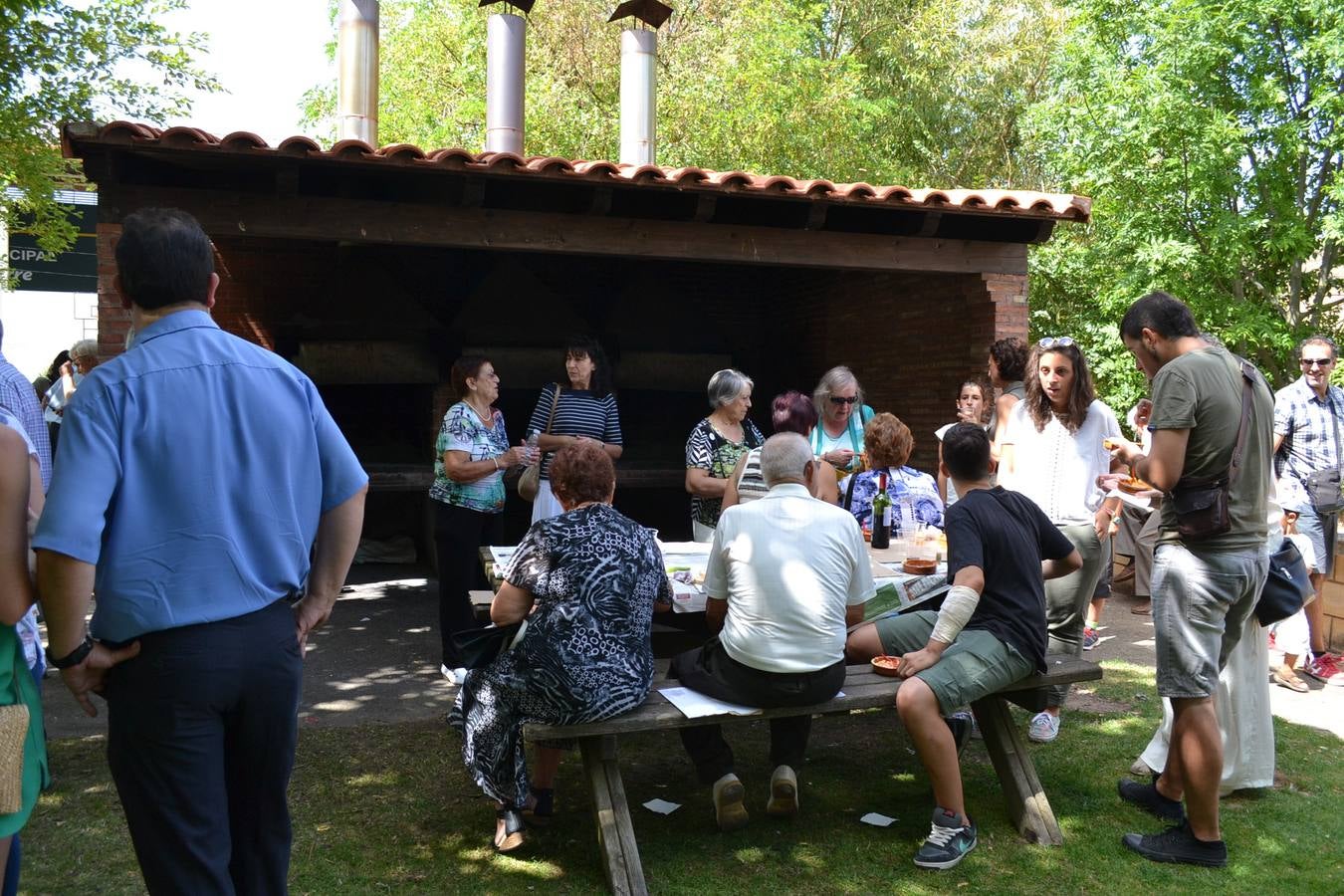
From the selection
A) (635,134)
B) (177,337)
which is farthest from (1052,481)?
(635,134)

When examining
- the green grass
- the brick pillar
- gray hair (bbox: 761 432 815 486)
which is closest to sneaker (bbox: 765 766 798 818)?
the green grass

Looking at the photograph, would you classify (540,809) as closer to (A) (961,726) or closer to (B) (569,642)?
(B) (569,642)

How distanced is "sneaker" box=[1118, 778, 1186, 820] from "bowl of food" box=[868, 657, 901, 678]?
1.07m

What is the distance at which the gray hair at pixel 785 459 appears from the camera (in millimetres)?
3656

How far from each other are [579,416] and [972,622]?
310 cm

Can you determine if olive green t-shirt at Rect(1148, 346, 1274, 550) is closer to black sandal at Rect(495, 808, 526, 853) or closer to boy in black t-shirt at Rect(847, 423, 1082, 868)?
boy in black t-shirt at Rect(847, 423, 1082, 868)

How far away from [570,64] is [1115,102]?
9176mm

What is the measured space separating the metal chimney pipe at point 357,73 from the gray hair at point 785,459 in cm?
840

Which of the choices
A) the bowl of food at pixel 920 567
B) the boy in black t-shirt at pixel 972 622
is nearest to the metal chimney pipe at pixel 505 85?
the bowl of food at pixel 920 567

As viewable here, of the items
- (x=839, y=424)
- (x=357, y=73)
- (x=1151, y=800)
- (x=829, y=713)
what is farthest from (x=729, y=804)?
(x=357, y=73)

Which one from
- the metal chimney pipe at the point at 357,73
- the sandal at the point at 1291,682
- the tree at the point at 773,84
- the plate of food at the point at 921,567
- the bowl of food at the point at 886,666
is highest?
the tree at the point at 773,84

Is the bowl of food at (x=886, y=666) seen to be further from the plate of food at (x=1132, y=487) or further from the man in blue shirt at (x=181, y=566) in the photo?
the man in blue shirt at (x=181, y=566)

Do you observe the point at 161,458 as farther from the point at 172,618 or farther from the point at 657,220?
the point at 657,220

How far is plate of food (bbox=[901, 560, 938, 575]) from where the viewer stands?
176 inches
